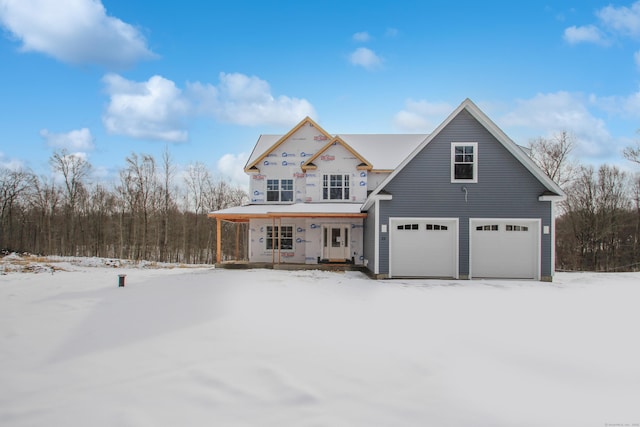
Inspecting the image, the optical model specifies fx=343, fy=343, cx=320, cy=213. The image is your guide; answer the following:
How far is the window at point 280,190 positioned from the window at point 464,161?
9.08 metres

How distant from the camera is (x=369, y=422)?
3.27m

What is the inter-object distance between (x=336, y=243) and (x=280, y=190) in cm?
445

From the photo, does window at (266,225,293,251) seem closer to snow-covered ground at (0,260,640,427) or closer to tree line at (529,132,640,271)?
snow-covered ground at (0,260,640,427)

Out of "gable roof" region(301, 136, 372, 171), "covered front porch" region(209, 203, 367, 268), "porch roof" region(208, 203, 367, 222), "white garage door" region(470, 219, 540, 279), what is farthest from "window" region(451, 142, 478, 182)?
"gable roof" region(301, 136, 372, 171)

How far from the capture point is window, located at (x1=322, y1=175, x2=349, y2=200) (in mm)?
18969

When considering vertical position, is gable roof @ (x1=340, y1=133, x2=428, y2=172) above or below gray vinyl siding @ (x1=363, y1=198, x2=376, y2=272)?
above

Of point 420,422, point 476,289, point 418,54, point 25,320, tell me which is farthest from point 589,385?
point 418,54

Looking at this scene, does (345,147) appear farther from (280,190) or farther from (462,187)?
(462,187)

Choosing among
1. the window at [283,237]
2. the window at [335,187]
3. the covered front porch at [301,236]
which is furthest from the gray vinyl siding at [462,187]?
the window at [283,237]

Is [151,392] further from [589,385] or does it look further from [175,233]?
[175,233]

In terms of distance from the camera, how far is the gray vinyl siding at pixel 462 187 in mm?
13867

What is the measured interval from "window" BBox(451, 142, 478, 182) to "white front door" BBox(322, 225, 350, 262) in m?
6.50

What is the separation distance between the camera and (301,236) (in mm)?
19016

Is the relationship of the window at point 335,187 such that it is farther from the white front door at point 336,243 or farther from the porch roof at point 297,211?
the white front door at point 336,243
